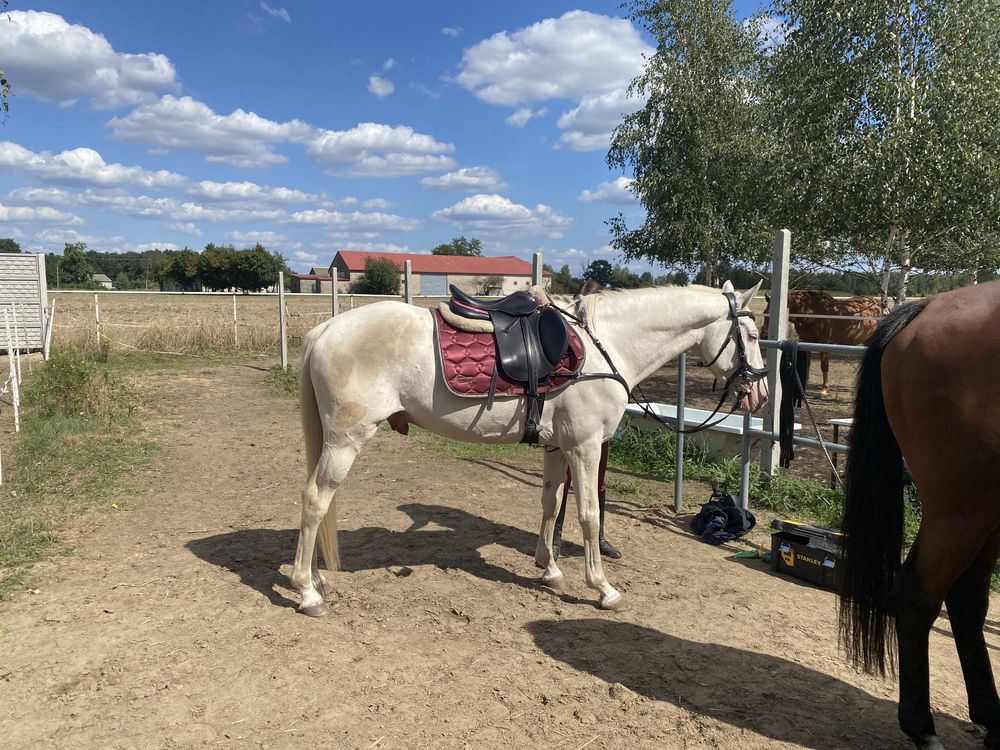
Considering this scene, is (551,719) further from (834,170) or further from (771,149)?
(771,149)

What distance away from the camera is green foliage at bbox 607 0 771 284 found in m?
16.5

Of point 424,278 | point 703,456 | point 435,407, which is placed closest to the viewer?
point 435,407

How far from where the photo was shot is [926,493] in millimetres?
2232

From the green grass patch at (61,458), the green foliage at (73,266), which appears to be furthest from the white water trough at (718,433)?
the green foliage at (73,266)

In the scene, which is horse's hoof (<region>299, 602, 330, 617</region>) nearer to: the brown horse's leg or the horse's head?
the horse's head

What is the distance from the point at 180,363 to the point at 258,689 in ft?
45.7

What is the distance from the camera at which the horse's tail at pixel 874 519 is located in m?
2.49

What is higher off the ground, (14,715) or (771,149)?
(771,149)

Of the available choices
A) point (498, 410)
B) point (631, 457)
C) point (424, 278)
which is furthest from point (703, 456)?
point (424, 278)

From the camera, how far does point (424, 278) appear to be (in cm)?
6419

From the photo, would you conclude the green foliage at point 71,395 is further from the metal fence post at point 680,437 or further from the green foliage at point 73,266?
the green foliage at point 73,266

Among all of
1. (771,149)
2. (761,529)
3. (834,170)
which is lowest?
(761,529)

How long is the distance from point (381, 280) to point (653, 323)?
2207 inches

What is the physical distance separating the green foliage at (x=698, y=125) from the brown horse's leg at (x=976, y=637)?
14.9 metres
